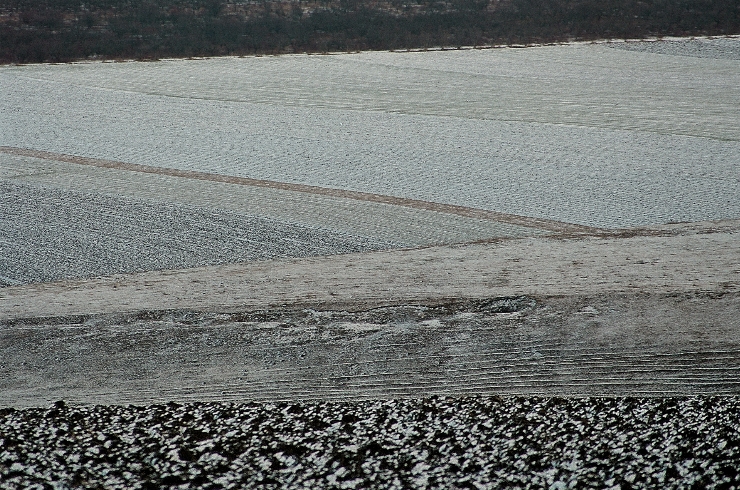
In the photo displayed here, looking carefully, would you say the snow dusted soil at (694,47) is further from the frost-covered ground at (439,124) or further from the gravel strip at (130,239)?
the gravel strip at (130,239)

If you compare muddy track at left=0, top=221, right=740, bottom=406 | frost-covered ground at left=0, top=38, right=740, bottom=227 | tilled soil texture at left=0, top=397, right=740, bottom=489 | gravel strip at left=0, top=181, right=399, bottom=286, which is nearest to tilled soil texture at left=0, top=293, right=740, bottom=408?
muddy track at left=0, top=221, right=740, bottom=406

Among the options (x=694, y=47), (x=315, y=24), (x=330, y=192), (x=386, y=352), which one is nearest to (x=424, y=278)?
(x=386, y=352)

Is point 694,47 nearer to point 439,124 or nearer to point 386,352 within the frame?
point 439,124

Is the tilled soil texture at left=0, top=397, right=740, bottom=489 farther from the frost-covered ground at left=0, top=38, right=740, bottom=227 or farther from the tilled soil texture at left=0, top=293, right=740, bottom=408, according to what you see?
the frost-covered ground at left=0, top=38, right=740, bottom=227

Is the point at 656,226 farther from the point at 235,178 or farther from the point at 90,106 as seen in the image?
the point at 90,106

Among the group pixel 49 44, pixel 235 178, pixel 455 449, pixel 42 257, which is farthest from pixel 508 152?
pixel 49 44
